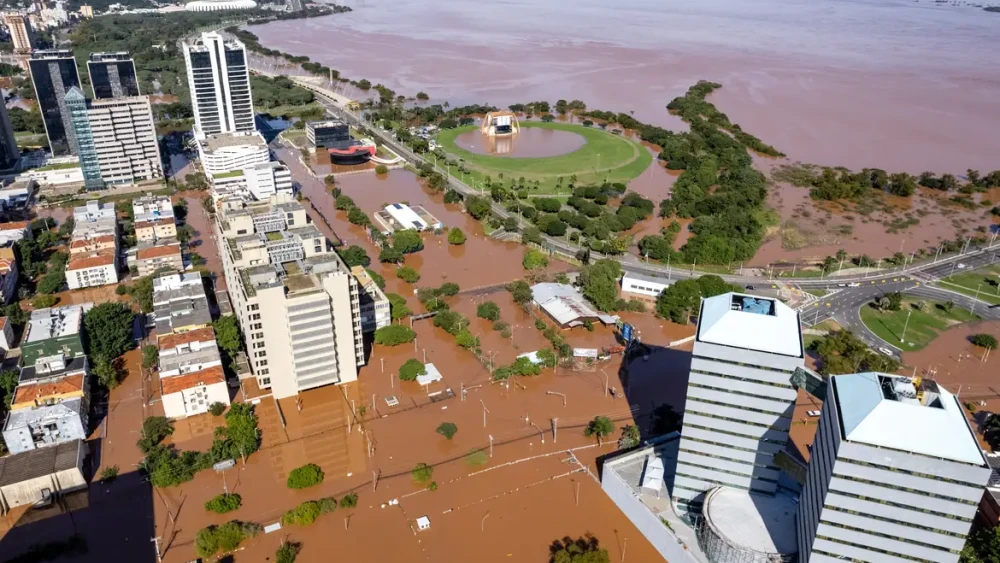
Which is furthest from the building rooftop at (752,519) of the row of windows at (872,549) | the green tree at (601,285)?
the green tree at (601,285)

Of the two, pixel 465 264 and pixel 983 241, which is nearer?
pixel 465 264

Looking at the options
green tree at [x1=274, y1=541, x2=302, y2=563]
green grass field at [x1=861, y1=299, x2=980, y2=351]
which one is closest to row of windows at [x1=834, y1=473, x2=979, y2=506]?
green tree at [x1=274, y1=541, x2=302, y2=563]

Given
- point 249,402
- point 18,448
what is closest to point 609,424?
point 249,402

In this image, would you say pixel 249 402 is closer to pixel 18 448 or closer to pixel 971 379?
pixel 18 448

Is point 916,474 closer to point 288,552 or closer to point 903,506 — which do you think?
point 903,506

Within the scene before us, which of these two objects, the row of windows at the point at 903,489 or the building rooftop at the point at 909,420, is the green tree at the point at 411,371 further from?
the row of windows at the point at 903,489

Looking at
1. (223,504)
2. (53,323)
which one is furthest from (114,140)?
(223,504)
